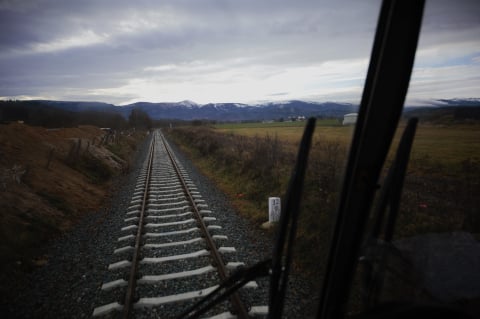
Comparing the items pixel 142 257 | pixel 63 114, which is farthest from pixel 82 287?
pixel 63 114

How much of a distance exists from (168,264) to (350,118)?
14.9 feet

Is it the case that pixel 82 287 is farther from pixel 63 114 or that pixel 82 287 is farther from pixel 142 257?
pixel 63 114

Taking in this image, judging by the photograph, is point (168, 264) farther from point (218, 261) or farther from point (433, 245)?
point (433, 245)

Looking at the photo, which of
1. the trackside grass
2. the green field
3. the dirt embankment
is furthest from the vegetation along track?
the green field

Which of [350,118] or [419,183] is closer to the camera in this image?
[350,118]

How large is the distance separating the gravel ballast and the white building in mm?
2024

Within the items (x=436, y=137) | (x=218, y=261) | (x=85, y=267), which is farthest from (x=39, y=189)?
(x=436, y=137)

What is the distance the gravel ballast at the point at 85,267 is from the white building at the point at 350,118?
6.64ft

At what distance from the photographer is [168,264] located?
512 cm

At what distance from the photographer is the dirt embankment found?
244 inches

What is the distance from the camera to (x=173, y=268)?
16.4 ft

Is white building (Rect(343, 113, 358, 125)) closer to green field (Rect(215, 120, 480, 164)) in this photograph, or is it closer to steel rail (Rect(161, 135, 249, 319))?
green field (Rect(215, 120, 480, 164))

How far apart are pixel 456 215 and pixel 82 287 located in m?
5.26

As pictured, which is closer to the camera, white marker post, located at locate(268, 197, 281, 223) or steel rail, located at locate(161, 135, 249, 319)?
steel rail, located at locate(161, 135, 249, 319)
